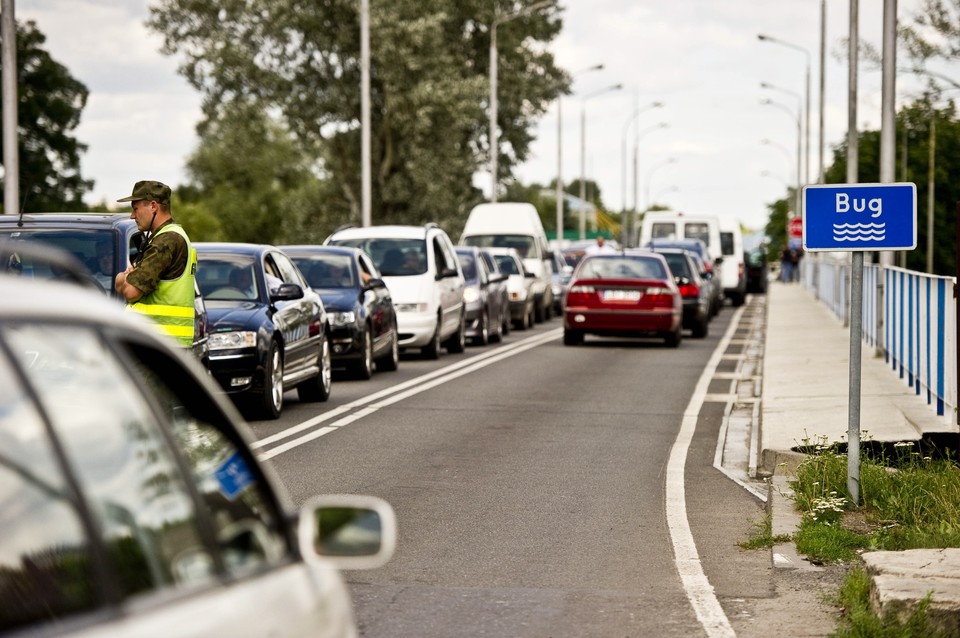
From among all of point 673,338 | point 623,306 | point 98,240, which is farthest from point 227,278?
point 673,338

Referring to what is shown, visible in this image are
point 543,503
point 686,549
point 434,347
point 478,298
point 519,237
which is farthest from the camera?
point 519,237

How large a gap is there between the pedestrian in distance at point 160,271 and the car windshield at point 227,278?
5.17 m

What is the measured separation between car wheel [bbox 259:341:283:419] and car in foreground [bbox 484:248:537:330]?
1903 centimetres

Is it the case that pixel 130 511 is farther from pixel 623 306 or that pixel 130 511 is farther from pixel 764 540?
pixel 623 306

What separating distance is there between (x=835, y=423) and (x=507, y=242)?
83.7ft

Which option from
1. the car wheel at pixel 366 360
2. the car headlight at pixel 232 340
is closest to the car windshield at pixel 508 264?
the car wheel at pixel 366 360

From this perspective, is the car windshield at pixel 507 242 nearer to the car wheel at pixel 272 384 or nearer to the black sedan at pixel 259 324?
the black sedan at pixel 259 324

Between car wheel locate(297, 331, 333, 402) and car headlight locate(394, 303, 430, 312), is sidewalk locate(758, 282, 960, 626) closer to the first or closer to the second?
car wheel locate(297, 331, 333, 402)

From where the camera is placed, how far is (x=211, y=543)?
9.43 ft

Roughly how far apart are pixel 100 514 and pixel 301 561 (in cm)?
67

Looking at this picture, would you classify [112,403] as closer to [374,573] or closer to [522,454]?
[374,573]

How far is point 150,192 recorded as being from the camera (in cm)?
990

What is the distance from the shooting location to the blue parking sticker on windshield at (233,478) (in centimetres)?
329

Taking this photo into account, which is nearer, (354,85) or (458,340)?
(458,340)
